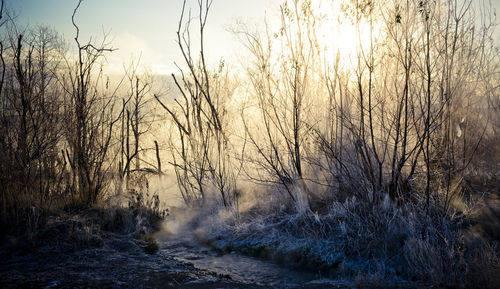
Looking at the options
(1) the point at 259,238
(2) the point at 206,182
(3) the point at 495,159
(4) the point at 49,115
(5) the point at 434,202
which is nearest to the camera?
(5) the point at 434,202

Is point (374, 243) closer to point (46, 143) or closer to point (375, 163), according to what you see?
point (375, 163)

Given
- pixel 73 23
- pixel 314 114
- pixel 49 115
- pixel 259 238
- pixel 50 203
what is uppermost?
pixel 73 23

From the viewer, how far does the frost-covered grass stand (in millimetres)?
2814

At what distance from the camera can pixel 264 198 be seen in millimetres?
5566

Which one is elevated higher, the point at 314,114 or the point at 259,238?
the point at 314,114

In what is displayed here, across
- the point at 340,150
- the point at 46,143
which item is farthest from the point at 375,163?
the point at 46,143

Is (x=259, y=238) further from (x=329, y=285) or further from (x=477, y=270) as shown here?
(x=477, y=270)

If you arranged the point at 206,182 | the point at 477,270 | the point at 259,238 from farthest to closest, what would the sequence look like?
1. the point at 206,182
2. the point at 259,238
3. the point at 477,270

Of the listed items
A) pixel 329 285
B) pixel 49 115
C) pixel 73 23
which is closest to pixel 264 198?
pixel 329 285

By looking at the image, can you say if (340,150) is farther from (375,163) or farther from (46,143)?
(46,143)

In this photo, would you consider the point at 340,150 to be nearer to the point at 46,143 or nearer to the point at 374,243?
the point at 374,243

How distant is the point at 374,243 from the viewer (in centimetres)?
354

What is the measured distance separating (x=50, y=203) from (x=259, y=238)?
10.0 feet

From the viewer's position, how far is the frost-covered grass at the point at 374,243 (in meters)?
2.81
